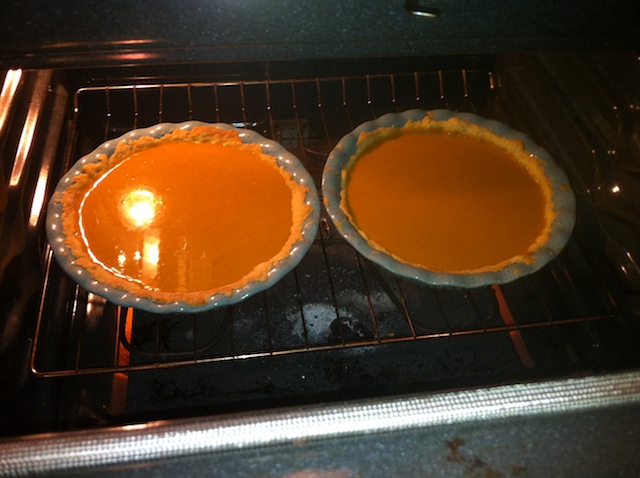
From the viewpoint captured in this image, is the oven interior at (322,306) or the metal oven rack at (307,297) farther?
the metal oven rack at (307,297)

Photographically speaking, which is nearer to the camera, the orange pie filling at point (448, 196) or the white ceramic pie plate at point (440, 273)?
the white ceramic pie plate at point (440, 273)

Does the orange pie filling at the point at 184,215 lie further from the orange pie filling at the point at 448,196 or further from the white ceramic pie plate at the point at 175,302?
the orange pie filling at the point at 448,196

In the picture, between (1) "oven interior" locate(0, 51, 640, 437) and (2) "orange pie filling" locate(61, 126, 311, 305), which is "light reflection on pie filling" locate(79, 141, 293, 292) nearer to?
(2) "orange pie filling" locate(61, 126, 311, 305)

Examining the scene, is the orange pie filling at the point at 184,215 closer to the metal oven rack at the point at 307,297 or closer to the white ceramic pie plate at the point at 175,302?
the white ceramic pie plate at the point at 175,302

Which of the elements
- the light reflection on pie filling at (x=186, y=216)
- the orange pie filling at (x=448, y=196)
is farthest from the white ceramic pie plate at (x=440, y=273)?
the light reflection on pie filling at (x=186, y=216)

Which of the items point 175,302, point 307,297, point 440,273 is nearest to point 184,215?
point 175,302

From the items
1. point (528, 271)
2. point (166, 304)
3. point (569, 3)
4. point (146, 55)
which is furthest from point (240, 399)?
point (569, 3)

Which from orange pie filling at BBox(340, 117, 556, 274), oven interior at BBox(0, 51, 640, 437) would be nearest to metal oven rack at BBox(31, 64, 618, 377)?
oven interior at BBox(0, 51, 640, 437)

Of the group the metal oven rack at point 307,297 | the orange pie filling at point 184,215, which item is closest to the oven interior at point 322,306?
the metal oven rack at point 307,297
